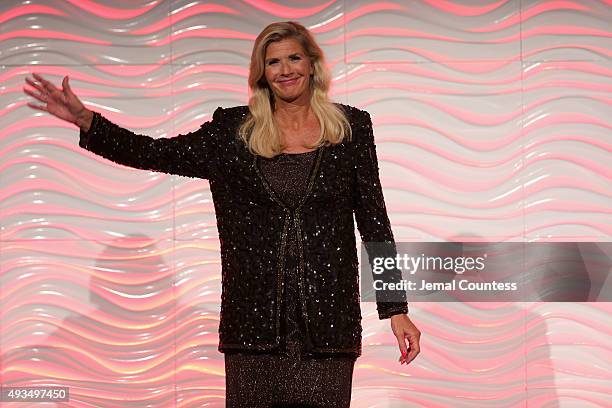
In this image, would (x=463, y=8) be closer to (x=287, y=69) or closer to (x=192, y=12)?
(x=192, y=12)

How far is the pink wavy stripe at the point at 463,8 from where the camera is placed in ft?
10.1

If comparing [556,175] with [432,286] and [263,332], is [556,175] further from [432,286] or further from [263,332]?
[263,332]

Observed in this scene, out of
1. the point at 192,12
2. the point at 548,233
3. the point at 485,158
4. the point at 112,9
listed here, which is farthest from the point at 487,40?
the point at 112,9

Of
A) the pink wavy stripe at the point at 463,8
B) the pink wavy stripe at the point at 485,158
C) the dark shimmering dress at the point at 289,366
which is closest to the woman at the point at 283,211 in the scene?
the dark shimmering dress at the point at 289,366

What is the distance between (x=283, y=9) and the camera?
10.2 ft

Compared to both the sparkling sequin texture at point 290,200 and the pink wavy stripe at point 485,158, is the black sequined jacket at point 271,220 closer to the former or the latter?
the sparkling sequin texture at point 290,200

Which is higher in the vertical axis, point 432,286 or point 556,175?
point 556,175

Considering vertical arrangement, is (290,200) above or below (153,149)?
below

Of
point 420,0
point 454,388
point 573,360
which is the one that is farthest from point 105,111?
point 573,360

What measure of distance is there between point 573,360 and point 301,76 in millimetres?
1829

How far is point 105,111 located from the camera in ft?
10.4

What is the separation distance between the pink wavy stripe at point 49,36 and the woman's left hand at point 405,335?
1.83 meters

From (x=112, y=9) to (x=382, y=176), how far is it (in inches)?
48.7

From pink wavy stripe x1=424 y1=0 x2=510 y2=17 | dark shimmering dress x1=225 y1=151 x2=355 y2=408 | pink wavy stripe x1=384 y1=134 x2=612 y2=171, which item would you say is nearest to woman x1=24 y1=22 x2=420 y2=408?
dark shimmering dress x1=225 y1=151 x2=355 y2=408
